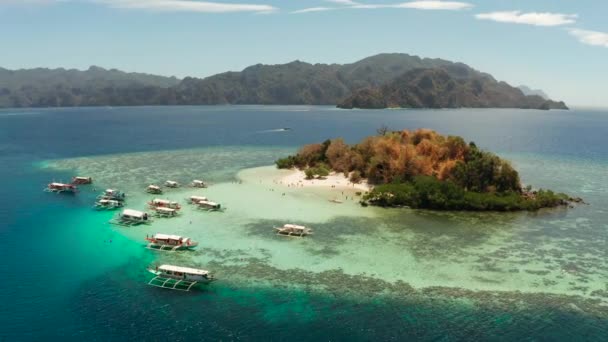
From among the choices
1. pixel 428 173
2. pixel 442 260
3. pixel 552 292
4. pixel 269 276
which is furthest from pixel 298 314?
pixel 428 173

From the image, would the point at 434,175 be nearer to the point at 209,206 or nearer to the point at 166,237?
the point at 209,206

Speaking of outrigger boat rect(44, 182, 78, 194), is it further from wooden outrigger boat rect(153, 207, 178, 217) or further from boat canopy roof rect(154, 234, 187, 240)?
boat canopy roof rect(154, 234, 187, 240)

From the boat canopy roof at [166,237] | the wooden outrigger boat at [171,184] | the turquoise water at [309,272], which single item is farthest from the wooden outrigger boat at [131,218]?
the wooden outrigger boat at [171,184]

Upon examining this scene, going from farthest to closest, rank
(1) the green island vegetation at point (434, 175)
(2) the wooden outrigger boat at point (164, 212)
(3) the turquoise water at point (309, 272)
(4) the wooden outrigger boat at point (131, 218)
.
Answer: (1) the green island vegetation at point (434, 175), (2) the wooden outrigger boat at point (164, 212), (4) the wooden outrigger boat at point (131, 218), (3) the turquoise water at point (309, 272)

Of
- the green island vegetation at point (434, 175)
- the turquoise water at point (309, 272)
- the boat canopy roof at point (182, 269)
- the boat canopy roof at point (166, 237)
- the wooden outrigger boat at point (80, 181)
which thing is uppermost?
the green island vegetation at point (434, 175)

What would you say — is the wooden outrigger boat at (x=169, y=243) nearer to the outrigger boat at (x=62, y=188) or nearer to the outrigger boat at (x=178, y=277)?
the outrigger boat at (x=178, y=277)

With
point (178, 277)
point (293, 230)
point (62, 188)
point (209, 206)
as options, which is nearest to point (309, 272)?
point (293, 230)
